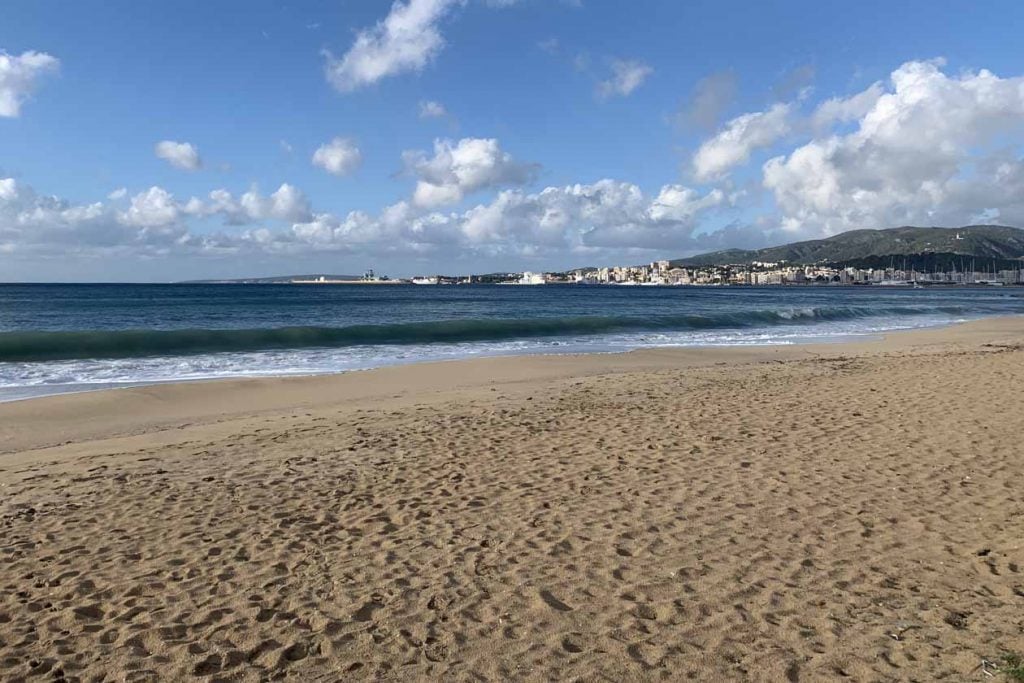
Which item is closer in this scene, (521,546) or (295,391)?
(521,546)

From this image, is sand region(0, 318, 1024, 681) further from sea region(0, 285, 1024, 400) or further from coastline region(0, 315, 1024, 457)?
sea region(0, 285, 1024, 400)

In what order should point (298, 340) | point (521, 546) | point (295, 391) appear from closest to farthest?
point (521, 546)
point (295, 391)
point (298, 340)

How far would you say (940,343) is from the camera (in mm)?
25922

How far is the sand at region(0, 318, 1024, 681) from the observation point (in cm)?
372

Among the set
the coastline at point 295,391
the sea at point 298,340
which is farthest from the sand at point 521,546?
the sea at point 298,340

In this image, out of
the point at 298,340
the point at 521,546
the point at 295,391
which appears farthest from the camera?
the point at 298,340

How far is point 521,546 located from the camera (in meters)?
5.18

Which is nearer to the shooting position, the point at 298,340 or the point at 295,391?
the point at 295,391

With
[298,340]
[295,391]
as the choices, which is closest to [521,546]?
[295,391]

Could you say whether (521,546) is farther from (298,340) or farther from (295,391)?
(298,340)

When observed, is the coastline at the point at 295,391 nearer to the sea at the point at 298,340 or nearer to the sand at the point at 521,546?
the sand at the point at 521,546

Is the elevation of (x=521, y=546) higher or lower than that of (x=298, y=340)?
lower

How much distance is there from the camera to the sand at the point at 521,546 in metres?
3.72

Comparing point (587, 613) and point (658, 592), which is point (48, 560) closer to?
point (587, 613)
